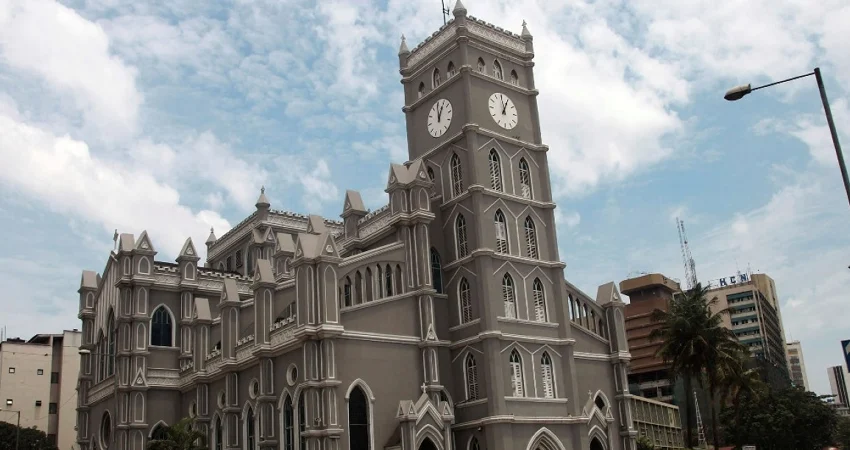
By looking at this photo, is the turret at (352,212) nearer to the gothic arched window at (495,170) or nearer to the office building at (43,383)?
the gothic arched window at (495,170)

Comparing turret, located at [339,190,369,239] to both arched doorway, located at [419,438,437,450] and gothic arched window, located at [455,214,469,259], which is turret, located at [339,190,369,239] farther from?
arched doorway, located at [419,438,437,450]

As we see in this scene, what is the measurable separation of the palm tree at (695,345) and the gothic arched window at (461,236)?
50.9 feet

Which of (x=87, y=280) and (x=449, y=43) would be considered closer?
(x=449, y=43)

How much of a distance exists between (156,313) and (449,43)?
2622 centimetres

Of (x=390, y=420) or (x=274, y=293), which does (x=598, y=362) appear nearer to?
(x=390, y=420)

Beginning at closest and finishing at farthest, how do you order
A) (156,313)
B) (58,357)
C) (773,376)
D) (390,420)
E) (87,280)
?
(390,420)
(156,313)
(87,280)
(58,357)
(773,376)

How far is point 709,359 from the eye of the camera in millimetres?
53312

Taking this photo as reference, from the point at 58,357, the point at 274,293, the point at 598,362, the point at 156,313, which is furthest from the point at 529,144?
the point at 58,357

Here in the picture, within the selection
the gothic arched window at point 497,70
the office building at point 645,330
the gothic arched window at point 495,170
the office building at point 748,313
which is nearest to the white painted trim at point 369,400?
the gothic arched window at point 495,170

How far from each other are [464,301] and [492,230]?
405 centimetres

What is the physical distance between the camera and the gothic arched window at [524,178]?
49.5 meters

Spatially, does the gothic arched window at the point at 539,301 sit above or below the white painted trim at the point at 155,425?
above

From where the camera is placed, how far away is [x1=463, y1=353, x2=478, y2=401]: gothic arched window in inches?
1773

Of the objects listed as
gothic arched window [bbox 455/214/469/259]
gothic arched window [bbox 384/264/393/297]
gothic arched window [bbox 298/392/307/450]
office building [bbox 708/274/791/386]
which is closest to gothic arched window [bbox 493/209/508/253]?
gothic arched window [bbox 455/214/469/259]
